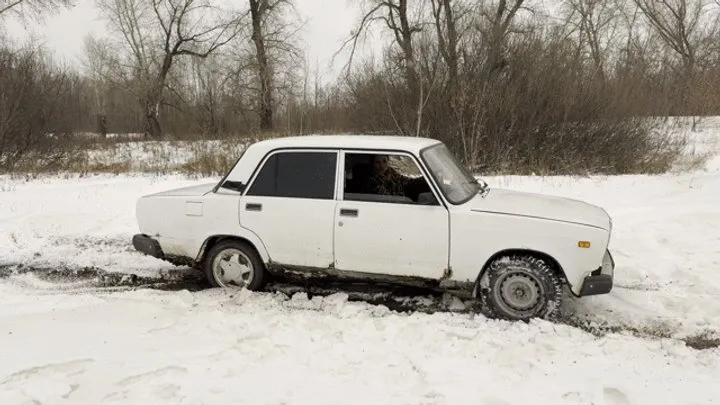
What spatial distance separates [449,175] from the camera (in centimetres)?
474

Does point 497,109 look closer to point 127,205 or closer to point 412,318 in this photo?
point 127,205

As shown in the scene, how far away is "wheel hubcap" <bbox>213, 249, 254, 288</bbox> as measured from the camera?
4984mm

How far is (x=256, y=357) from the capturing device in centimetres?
359

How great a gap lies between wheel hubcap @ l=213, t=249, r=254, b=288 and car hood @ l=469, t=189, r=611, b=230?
7.79ft

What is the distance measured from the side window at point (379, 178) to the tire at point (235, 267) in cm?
122

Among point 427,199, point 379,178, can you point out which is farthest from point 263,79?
point 427,199

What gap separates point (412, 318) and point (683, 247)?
4188mm

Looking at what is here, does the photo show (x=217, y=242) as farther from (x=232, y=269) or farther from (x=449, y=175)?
(x=449, y=175)

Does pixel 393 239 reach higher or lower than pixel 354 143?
lower

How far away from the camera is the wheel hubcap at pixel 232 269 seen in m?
4.98

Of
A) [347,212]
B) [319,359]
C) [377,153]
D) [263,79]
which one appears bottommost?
[319,359]

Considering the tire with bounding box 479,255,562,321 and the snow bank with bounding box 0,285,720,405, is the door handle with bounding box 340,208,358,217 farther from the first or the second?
the tire with bounding box 479,255,562,321

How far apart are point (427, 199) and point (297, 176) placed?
1.32 meters

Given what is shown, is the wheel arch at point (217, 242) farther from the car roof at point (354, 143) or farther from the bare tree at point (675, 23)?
the bare tree at point (675, 23)
